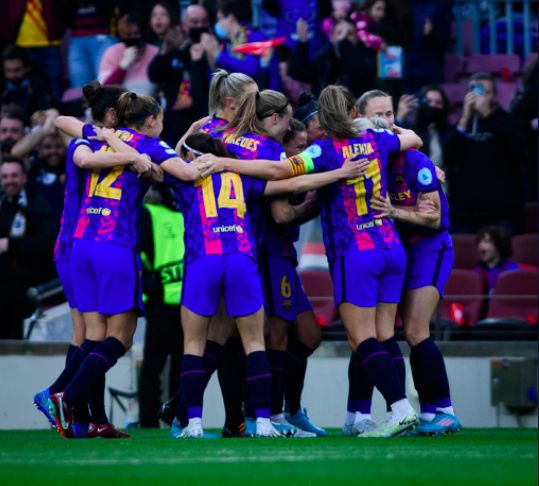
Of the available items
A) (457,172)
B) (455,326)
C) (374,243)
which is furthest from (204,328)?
(457,172)

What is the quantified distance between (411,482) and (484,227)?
22.4ft

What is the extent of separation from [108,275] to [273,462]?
2.54 meters

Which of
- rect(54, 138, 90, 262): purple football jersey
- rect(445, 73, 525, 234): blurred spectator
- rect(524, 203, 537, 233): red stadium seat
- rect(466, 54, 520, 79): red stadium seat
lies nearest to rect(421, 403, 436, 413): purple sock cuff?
rect(54, 138, 90, 262): purple football jersey

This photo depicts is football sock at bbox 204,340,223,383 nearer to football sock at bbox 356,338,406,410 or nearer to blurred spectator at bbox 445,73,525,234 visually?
football sock at bbox 356,338,406,410

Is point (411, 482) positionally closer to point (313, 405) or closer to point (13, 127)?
point (313, 405)

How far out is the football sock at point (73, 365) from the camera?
8719mm

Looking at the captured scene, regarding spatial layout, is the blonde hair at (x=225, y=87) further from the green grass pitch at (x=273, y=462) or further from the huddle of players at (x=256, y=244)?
the green grass pitch at (x=273, y=462)

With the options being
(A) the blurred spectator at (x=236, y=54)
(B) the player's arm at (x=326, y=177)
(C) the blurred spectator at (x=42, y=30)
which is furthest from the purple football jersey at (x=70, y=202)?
(C) the blurred spectator at (x=42, y=30)

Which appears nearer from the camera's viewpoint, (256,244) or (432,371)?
(432,371)

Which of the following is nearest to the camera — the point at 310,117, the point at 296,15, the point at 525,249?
the point at 310,117

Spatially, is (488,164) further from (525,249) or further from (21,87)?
(21,87)

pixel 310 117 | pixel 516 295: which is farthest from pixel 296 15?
pixel 310 117

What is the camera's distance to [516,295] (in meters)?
11.8

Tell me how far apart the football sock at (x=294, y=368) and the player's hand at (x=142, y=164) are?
1.55 metres
